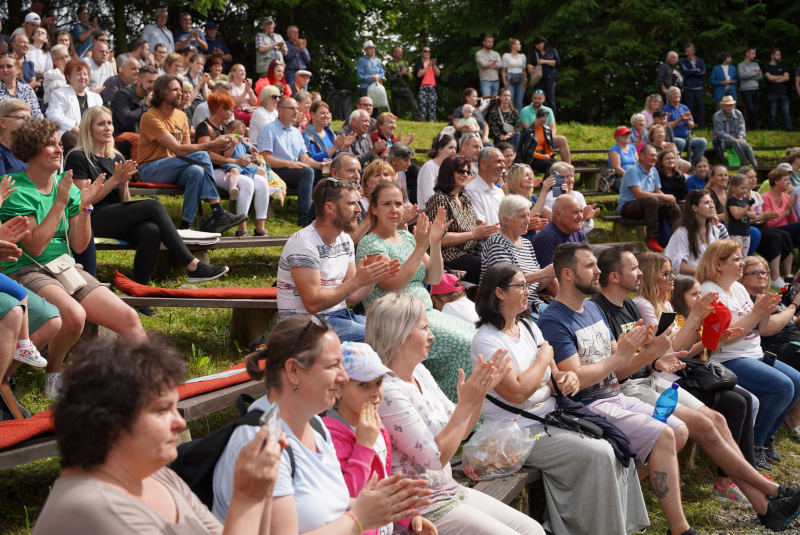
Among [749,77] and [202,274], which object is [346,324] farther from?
[749,77]

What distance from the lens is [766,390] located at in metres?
5.13

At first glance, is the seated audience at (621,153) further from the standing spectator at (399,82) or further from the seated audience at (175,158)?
the standing spectator at (399,82)

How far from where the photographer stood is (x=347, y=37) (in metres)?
18.1

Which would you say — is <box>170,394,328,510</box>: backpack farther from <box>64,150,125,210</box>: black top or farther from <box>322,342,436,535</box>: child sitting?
<box>64,150,125,210</box>: black top

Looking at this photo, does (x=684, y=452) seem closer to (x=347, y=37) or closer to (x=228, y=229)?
(x=228, y=229)

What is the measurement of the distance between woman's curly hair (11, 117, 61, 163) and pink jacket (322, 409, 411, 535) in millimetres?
2258

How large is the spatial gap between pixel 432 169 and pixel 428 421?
4387mm

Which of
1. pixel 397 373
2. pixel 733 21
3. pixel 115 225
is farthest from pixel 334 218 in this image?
pixel 733 21

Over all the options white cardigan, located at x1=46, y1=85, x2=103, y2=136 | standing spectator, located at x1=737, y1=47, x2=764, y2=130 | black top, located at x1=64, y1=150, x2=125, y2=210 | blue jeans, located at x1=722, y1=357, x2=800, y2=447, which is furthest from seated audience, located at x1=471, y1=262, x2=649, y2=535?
standing spectator, located at x1=737, y1=47, x2=764, y2=130

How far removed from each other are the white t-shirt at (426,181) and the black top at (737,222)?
3.66 m

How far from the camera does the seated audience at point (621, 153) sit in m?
9.94

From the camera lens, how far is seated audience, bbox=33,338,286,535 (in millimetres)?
1593

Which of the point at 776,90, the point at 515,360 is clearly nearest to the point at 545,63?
the point at 776,90

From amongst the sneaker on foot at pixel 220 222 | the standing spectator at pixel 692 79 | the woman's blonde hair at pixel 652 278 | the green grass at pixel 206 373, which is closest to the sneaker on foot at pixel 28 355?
the green grass at pixel 206 373
